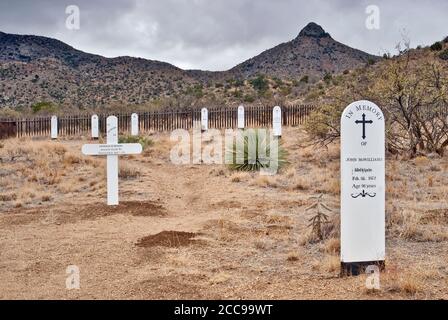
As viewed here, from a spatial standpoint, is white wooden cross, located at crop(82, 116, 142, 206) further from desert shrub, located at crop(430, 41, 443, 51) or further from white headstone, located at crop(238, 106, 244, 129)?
desert shrub, located at crop(430, 41, 443, 51)

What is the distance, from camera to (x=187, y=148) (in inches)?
859

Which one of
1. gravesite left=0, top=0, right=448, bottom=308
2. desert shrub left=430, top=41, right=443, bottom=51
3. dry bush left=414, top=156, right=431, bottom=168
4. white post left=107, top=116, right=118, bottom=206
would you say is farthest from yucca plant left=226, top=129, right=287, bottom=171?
desert shrub left=430, top=41, right=443, bottom=51

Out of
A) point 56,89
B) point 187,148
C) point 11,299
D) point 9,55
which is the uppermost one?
point 9,55

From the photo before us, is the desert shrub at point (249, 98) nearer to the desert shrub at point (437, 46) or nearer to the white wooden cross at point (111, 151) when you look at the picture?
the desert shrub at point (437, 46)

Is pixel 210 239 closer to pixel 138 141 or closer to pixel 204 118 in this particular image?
pixel 138 141

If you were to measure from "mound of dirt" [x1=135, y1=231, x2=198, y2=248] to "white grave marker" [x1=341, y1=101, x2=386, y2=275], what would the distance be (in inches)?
109

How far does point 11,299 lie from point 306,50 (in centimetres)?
7812

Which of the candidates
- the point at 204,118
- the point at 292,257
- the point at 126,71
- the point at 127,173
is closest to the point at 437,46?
the point at 204,118

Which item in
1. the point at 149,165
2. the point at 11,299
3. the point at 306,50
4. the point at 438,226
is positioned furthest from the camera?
the point at 306,50

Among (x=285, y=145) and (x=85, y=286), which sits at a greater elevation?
(x=285, y=145)

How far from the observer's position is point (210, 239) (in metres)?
8.41

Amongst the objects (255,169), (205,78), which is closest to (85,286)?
(255,169)

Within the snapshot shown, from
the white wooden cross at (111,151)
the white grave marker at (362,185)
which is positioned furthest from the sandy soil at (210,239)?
the white wooden cross at (111,151)

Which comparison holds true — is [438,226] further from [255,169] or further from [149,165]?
[149,165]
